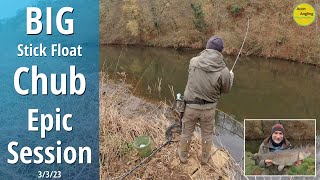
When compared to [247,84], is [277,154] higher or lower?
higher

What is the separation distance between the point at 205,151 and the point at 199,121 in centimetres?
40

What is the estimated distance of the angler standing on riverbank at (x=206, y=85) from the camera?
3.89 meters

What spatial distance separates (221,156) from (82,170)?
1.63 metres

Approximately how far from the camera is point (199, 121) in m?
4.30

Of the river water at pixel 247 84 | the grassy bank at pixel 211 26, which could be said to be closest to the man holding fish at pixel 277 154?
the river water at pixel 247 84

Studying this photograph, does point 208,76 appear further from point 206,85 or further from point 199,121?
point 199,121

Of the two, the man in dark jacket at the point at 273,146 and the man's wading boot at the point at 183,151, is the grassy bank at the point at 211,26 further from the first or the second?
the man's wading boot at the point at 183,151

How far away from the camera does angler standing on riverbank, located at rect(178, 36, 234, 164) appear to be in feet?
12.8

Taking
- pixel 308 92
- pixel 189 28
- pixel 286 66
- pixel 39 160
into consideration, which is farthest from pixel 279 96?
pixel 189 28

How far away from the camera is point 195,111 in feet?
13.5

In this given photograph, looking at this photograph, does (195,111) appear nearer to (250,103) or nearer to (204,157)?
(204,157)

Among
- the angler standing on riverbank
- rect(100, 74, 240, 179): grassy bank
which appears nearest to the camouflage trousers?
the angler standing on riverbank

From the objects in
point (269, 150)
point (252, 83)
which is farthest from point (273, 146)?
point (252, 83)

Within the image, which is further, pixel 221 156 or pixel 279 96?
pixel 279 96
